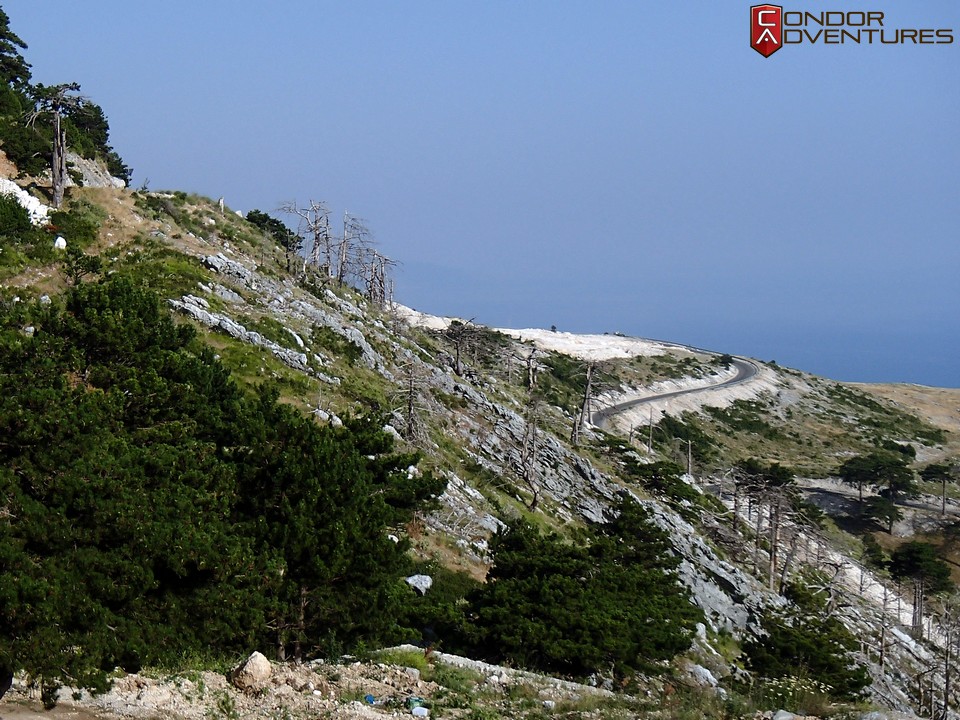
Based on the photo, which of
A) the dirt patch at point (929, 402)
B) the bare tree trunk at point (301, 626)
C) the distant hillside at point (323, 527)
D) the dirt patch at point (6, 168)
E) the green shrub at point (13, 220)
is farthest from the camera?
the dirt patch at point (929, 402)

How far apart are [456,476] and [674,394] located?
282 feet

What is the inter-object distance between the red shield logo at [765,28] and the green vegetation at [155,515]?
41471 mm

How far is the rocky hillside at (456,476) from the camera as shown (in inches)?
643

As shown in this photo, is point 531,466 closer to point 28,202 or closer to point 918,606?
point 28,202

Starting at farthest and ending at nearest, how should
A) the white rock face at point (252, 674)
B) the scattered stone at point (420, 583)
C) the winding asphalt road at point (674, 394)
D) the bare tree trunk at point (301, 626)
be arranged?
1. the winding asphalt road at point (674, 394)
2. the scattered stone at point (420, 583)
3. the bare tree trunk at point (301, 626)
4. the white rock face at point (252, 674)

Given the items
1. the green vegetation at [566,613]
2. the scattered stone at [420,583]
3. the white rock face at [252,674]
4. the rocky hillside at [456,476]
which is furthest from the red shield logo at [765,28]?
the white rock face at [252,674]

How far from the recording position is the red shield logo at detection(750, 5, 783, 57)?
49906mm

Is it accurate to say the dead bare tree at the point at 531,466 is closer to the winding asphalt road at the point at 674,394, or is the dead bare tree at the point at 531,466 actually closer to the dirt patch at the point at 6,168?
the dirt patch at the point at 6,168

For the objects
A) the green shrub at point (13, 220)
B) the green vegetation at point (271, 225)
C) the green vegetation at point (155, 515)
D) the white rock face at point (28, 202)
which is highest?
the green vegetation at point (271, 225)

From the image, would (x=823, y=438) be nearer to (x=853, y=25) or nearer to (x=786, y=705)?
(x=853, y=25)

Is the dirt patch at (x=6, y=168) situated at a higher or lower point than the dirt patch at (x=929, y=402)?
lower

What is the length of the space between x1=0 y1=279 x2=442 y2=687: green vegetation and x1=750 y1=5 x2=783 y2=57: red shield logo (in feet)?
136

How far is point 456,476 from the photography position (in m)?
38.5

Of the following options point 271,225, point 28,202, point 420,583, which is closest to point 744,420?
point 271,225
